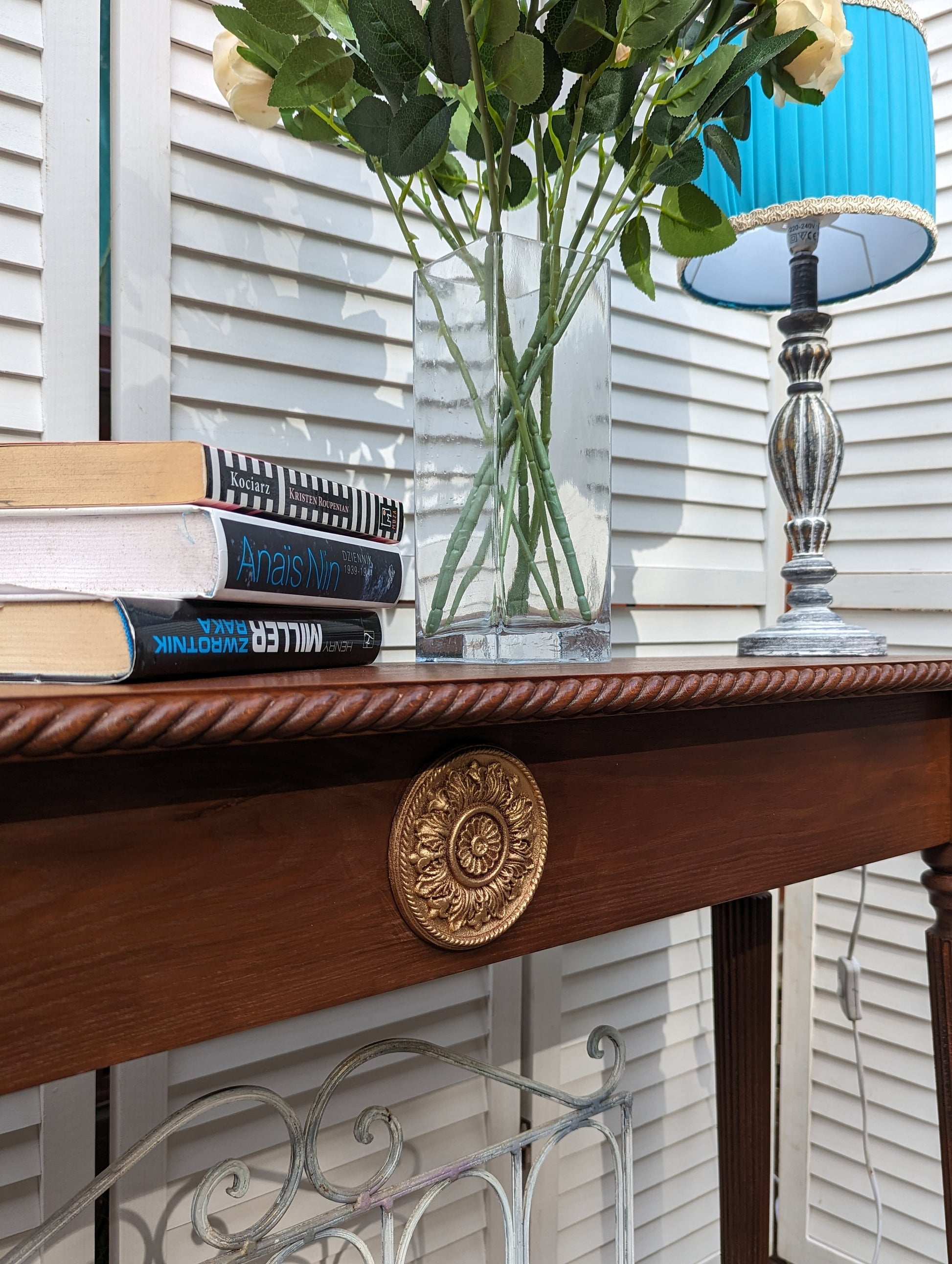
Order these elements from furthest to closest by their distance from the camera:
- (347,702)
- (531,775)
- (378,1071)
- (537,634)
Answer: (378,1071), (537,634), (531,775), (347,702)

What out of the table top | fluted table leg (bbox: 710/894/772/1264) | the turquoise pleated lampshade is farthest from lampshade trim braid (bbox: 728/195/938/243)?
fluted table leg (bbox: 710/894/772/1264)

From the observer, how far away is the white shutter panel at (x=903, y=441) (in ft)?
4.24

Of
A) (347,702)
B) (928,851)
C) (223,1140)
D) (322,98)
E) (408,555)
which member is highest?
(322,98)

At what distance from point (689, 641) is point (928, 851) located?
535mm

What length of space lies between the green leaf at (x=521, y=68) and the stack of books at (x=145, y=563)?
281mm

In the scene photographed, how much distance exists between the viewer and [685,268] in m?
1.06

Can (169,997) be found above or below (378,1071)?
above

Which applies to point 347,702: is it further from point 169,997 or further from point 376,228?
point 376,228

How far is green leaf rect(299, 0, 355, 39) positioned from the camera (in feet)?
1.98

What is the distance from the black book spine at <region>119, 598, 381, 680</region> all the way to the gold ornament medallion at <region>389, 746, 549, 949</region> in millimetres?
107

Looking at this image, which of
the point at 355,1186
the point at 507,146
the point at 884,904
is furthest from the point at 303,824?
the point at 884,904

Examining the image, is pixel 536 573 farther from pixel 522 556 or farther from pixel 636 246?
pixel 636 246

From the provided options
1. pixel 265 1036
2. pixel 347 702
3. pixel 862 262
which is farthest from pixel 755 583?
pixel 347 702

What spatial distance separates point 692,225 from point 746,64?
11 centimetres
